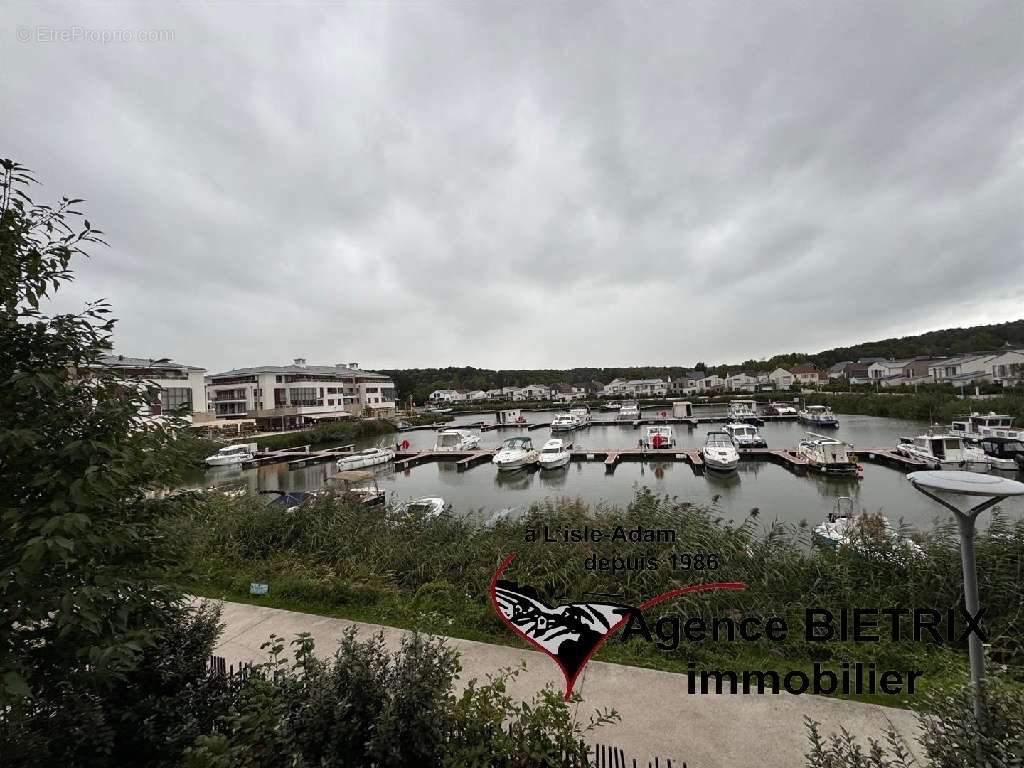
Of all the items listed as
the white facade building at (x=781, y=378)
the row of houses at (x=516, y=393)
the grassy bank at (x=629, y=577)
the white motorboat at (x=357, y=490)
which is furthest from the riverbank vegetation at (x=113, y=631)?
the white facade building at (x=781, y=378)

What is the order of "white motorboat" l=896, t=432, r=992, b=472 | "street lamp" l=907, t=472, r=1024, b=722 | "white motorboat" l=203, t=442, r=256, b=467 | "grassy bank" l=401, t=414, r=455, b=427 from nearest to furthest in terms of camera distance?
"street lamp" l=907, t=472, r=1024, b=722, "white motorboat" l=896, t=432, r=992, b=472, "white motorboat" l=203, t=442, r=256, b=467, "grassy bank" l=401, t=414, r=455, b=427

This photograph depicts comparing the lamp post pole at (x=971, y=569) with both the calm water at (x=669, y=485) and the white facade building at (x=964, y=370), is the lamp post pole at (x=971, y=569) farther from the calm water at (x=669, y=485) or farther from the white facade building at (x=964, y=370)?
the white facade building at (x=964, y=370)

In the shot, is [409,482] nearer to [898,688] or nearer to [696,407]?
[898,688]

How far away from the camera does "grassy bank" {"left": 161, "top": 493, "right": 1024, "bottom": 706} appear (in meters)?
4.85

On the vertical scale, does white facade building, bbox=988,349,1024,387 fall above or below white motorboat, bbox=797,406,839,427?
above

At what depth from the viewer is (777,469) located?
865 inches

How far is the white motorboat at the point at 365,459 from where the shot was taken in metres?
26.7

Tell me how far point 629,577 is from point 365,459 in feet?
77.0

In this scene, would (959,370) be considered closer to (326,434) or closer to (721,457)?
(721,457)

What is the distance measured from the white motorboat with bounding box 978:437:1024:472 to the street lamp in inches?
934

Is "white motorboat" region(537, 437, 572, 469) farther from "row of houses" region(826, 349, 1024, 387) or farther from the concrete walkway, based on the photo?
"row of houses" region(826, 349, 1024, 387)

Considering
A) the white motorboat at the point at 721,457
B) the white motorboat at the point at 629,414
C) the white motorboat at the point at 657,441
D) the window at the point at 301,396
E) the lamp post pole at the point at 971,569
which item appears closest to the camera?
the lamp post pole at the point at 971,569

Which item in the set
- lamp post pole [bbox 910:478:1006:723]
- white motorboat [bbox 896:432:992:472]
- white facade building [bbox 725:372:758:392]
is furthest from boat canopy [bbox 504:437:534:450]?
white facade building [bbox 725:372:758:392]

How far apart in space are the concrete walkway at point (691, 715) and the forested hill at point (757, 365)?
82.9 meters
